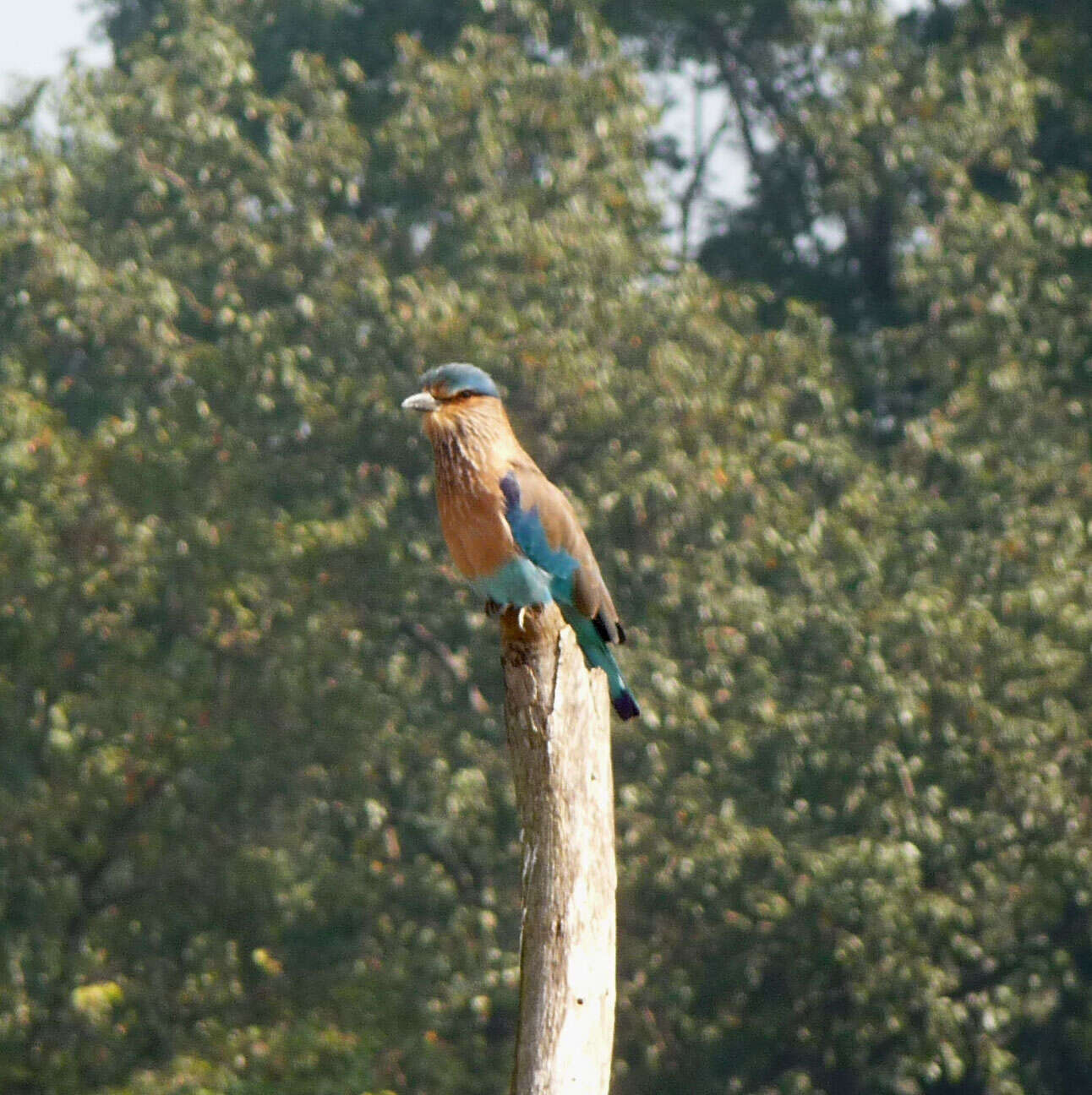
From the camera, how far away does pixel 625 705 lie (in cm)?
501

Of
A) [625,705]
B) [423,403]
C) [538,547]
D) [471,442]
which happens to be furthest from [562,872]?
[423,403]

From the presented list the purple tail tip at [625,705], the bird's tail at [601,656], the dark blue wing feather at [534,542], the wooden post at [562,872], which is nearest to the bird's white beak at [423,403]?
the dark blue wing feather at [534,542]

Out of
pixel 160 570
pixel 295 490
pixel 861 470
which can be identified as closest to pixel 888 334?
pixel 861 470

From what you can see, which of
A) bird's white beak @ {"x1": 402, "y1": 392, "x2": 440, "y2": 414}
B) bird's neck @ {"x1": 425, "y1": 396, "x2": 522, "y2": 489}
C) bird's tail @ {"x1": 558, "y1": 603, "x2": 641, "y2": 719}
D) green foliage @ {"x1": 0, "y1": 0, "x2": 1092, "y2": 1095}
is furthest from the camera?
green foliage @ {"x1": 0, "y1": 0, "x2": 1092, "y2": 1095}

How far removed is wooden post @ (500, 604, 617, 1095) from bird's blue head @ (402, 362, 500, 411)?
113 centimetres

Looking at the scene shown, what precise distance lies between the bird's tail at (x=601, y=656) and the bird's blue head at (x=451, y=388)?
77cm

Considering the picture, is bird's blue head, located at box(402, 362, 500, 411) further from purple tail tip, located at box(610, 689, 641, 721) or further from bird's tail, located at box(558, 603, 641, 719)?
purple tail tip, located at box(610, 689, 641, 721)

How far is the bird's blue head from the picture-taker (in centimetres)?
559

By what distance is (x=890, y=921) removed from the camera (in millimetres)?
11922

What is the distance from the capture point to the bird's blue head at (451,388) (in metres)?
5.59

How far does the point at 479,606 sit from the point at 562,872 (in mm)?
8485

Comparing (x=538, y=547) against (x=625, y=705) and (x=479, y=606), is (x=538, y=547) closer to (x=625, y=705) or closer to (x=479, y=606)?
(x=625, y=705)

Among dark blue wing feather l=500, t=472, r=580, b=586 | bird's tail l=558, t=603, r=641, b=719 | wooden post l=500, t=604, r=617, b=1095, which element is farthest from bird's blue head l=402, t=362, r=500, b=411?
wooden post l=500, t=604, r=617, b=1095

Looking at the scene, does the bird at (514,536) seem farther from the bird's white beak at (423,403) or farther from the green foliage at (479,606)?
the green foliage at (479,606)
